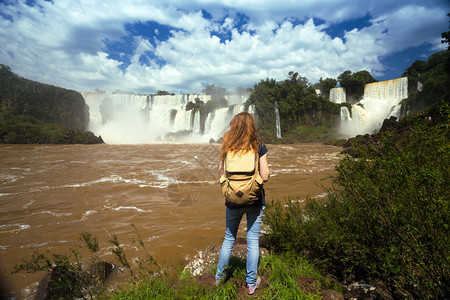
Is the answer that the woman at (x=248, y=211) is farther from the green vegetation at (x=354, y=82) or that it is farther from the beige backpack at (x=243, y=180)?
the green vegetation at (x=354, y=82)

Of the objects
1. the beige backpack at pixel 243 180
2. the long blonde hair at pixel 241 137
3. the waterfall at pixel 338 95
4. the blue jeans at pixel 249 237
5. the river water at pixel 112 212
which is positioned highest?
the waterfall at pixel 338 95

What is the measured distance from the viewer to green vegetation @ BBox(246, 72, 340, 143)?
37.0 meters

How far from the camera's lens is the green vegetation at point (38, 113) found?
2817 cm

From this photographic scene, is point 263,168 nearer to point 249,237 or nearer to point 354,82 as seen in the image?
point 249,237

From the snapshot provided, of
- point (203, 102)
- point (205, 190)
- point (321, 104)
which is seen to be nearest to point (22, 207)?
point (205, 190)

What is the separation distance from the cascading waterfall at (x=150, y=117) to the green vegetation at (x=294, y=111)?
Answer: 301 centimetres

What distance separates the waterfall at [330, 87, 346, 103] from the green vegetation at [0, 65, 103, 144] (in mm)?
41313

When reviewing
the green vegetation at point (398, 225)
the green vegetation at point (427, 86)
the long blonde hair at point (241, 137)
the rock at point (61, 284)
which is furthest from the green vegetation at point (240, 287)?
the green vegetation at point (427, 86)

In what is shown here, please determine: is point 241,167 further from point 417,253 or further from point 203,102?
point 203,102

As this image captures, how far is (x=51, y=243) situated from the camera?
160 inches

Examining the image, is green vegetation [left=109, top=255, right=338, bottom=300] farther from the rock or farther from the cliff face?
the cliff face

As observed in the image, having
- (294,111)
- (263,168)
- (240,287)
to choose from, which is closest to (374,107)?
(294,111)

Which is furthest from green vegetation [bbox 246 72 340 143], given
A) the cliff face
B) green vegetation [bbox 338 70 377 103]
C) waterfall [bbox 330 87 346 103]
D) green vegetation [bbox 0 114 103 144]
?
the cliff face

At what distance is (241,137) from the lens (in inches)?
83.1
